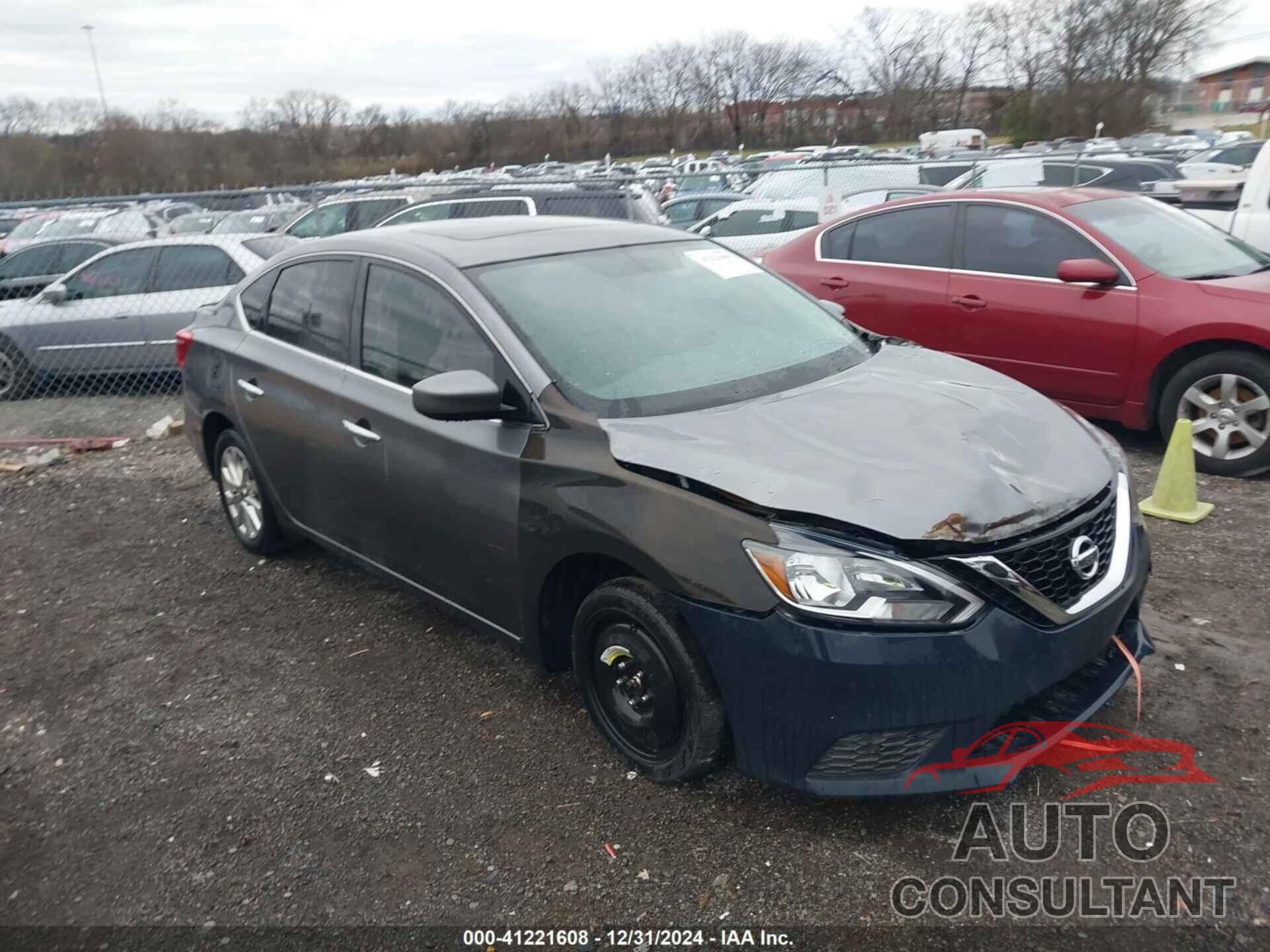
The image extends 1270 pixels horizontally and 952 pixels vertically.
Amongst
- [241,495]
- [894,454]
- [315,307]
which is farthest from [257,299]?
A: [894,454]

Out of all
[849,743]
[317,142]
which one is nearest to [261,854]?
[849,743]

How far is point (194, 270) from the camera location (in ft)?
32.0

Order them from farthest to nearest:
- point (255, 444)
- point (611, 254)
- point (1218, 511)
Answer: point (1218, 511)
point (255, 444)
point (611, 254)

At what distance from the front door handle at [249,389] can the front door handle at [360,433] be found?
33.5 inches

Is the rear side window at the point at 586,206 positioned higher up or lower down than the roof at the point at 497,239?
lower down

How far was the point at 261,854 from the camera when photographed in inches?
121

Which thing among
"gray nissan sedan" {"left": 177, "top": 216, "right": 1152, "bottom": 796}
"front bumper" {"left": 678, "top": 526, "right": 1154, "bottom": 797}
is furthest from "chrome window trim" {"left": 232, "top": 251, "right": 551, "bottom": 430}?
"front bumper" {"left": 678, "top": 526, "right": 1154, "bottom": 797}

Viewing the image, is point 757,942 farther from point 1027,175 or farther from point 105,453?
point 1027,175

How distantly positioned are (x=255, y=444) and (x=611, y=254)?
6.83 feet

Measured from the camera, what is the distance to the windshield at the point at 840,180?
1688cm

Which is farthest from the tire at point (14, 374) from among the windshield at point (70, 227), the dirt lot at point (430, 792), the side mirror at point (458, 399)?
the windshield at point (70, 227)

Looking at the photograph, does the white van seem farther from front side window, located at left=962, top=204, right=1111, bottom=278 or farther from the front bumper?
the front bumper

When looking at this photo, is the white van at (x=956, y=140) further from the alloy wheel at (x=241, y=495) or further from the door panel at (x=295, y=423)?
the door panel at (x=295, y=423)

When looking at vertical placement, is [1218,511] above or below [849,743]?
below
